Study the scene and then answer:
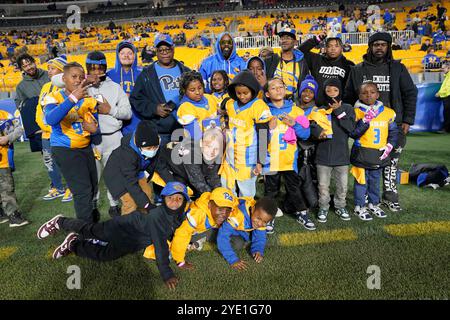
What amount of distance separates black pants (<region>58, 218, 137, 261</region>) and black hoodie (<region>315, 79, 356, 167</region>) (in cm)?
222

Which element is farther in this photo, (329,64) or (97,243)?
(329,64)

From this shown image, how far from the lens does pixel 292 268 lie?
287 centimetres

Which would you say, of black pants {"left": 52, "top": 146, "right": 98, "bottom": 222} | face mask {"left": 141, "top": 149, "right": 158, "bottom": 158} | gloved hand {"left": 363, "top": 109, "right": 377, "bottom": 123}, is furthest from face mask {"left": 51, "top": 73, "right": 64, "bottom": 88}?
gloved hand {"left": 363, "top": 109, "right": 377, "bottom": 123}

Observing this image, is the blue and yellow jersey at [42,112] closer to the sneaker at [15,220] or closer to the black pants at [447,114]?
the sneaker at [15,220]

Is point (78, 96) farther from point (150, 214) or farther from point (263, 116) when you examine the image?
point (263, 116)

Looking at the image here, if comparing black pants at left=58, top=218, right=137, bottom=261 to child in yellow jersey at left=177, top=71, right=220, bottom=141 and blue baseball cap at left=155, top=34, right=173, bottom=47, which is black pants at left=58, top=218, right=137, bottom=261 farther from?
blue baseball cap at left=155, top=34, right=173, bottom=47

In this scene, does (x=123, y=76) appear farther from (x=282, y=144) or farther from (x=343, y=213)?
(x=343, y=213)

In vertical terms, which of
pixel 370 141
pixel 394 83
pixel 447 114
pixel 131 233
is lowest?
pixel 131 233

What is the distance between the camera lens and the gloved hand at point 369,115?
144 inches

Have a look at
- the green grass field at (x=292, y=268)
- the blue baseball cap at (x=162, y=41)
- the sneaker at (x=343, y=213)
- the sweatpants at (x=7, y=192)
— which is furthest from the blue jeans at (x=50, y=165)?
the sneaker at (x=343, y=213)

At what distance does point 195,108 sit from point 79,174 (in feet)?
4.25

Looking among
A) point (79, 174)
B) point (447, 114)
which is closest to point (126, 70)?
point (79, 174)
